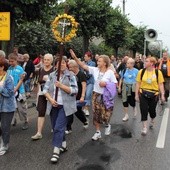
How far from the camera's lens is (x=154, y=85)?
29.2ft

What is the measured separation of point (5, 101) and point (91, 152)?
5.71 ft

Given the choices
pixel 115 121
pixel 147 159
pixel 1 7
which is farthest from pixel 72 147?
pixel 1 7

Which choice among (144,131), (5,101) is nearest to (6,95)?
(5,101)

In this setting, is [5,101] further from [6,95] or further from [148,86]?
[148,86]

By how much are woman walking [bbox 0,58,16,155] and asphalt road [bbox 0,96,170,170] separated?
0.36m

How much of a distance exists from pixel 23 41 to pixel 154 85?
14.0 m

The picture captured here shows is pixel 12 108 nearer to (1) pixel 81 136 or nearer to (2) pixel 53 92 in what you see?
(2) pixel 53 92

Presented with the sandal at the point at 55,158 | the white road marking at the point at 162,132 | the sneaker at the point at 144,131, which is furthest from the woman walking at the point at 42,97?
the white road marking at the point at 162,132

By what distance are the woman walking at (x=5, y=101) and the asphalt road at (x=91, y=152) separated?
36 cm

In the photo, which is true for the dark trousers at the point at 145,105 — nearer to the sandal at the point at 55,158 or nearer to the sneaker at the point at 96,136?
the sneaker at the point at 96,136

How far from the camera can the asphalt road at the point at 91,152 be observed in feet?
20.8

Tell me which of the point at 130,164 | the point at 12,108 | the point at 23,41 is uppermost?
the point at 23,41

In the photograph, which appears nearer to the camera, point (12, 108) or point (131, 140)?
point (12, 108)

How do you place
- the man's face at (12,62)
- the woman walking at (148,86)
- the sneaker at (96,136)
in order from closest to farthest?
the sneaker at (96,136)
the man's face at (12,62)
the woman walking at (148,86)
